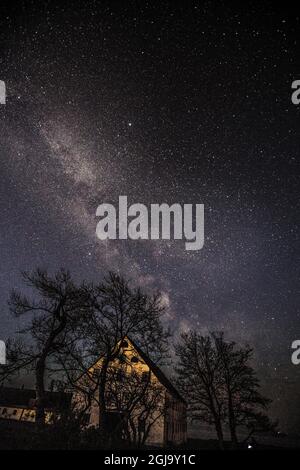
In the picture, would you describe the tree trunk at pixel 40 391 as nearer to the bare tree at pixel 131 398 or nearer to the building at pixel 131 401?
the building at pixel 131 401

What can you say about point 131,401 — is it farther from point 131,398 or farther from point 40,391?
point 40,391

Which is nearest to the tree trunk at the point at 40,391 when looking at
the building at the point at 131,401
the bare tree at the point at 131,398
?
the building at the point at 131,401

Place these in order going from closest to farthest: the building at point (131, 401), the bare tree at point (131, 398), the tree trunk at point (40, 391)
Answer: the tree trunk at point (40, 391)
the bare tree at point (131, 398)
the building at point (131, 401)

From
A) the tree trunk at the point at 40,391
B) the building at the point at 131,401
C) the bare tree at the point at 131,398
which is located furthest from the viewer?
the building at the point at 131,401

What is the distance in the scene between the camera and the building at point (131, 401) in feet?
55.1

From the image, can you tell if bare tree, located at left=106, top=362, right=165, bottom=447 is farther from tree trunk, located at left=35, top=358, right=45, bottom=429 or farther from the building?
tree trunk, located at left=35, top=358, right=45, bottom=429

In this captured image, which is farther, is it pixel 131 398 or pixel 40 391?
pixel 131 398

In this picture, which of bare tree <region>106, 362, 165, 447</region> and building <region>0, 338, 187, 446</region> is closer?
bare tree <region>106, 362, 165, 447</region>

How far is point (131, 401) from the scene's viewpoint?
17734mm

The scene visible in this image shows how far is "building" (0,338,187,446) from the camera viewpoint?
16781 mm

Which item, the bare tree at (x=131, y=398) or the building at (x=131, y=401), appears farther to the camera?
the building at (x=131, y=401)

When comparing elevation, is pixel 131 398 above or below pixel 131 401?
above

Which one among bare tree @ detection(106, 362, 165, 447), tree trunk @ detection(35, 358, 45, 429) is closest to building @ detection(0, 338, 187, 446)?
bare tree @ detection(106, 362, 165, 447)

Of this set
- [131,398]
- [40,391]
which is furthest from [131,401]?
[40,391]
